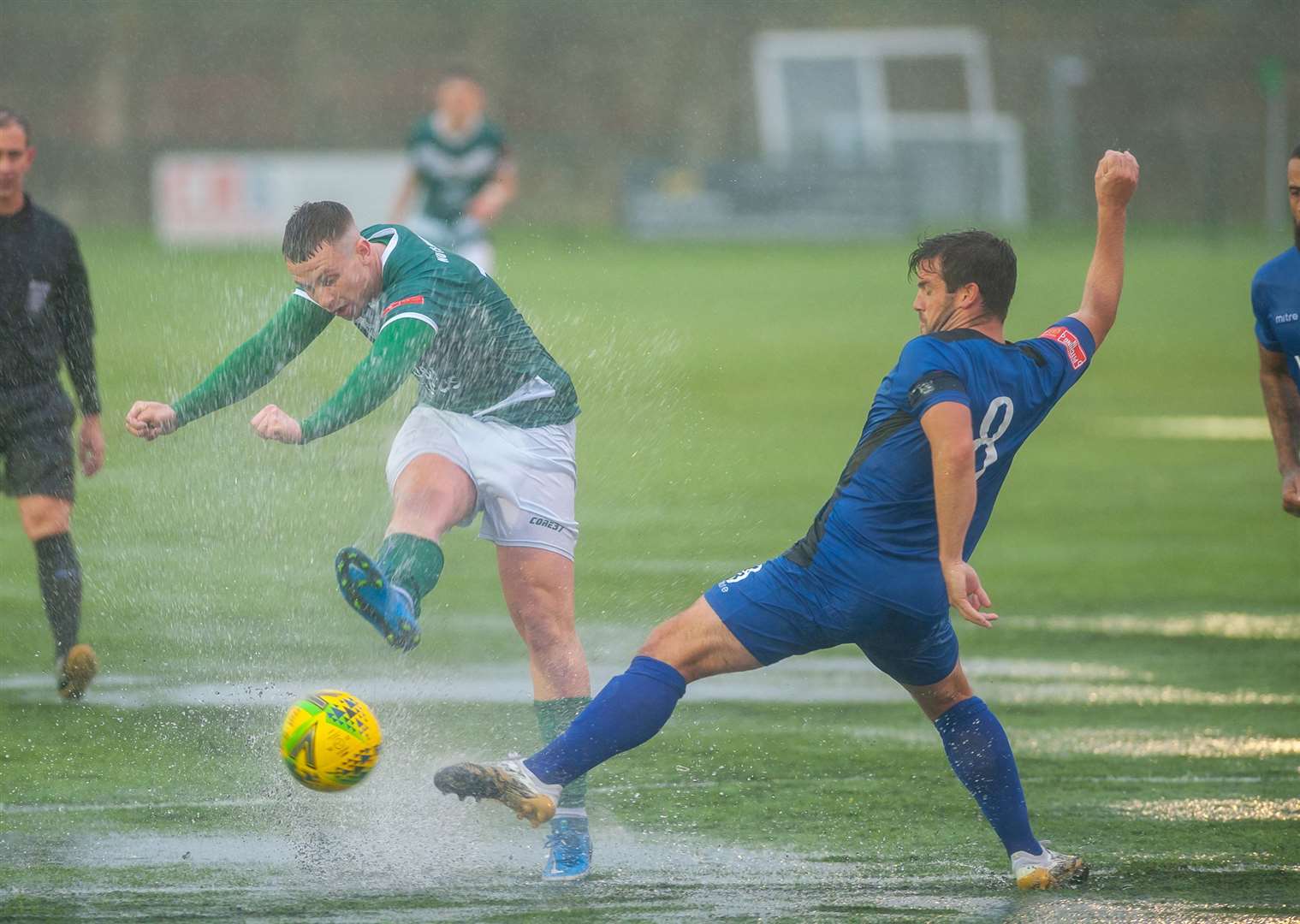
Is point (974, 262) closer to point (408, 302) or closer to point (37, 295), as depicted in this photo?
point (408, 302)

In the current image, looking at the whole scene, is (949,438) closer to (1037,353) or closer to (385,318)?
(1037,353)

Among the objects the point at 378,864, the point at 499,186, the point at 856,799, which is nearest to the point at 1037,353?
the point at 856,799

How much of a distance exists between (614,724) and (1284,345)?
273 centimetres

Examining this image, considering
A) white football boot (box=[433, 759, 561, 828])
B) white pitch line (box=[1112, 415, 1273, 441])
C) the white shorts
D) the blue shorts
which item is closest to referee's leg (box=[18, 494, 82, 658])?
the white shorts

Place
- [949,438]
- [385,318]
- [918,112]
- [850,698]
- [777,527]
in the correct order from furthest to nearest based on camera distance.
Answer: [918,112] → [777,527] → [850,698] → [385,318] → [949,438]

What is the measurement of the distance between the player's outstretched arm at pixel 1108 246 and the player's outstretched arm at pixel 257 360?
2.18 m

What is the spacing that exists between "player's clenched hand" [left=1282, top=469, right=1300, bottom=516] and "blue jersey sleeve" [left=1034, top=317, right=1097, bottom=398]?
1.38m

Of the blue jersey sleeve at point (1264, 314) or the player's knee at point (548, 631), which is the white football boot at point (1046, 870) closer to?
the player's knee at point (548, 631)

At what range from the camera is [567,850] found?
5090 millimetres

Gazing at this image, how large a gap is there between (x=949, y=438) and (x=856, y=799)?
170cm

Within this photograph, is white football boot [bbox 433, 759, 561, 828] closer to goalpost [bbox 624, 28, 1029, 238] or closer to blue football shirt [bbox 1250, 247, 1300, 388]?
blue football shirt [bbox 1250, 247, 1300, 388]

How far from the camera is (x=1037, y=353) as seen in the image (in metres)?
4.93

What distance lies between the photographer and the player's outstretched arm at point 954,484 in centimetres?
456

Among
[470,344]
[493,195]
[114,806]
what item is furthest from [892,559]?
[493,195]
